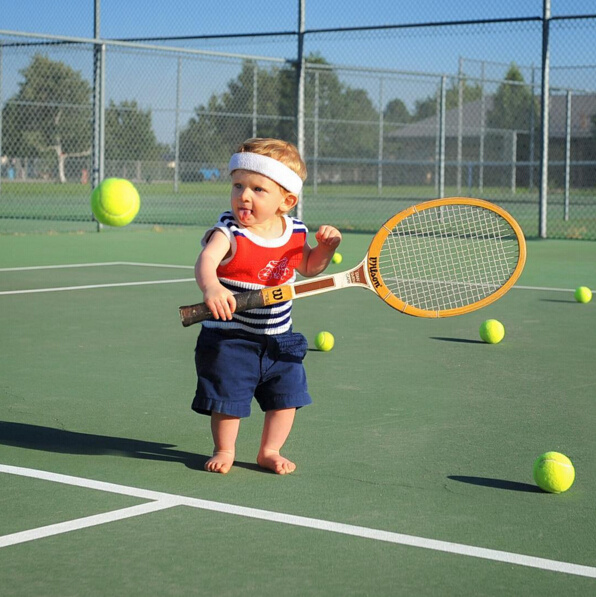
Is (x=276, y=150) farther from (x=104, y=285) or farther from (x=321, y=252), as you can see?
(x=104, y=285)

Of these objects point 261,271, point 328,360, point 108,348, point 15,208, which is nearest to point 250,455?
point 261,271

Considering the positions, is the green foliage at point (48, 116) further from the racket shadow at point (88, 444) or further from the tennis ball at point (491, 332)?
the racket shadow at point (88, 444)

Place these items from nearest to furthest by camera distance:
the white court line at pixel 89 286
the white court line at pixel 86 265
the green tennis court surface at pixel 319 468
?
the green tennis court surface at pixel 319 468, the white court line at pixel 89 286, the white court line at pixel 86 265

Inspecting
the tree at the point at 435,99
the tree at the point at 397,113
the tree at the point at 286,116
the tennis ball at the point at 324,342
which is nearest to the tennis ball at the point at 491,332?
the tennis ball at the point at 324,342

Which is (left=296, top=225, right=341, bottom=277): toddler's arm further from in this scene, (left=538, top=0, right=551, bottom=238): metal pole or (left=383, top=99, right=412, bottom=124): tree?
(left=383, top=99, right=412, bottom=124): tree

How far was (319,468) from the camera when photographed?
13.8 feet

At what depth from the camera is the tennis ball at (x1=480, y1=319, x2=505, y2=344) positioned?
7.07 metres

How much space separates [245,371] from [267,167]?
28.9 inches

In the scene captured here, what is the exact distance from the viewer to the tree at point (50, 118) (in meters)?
32.6

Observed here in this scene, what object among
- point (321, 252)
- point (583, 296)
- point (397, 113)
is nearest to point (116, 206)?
point (583, 296)

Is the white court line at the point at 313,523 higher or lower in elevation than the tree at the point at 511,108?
lower

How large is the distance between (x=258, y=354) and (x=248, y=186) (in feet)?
1.99

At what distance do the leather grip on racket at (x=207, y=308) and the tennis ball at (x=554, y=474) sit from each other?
1.09 metres

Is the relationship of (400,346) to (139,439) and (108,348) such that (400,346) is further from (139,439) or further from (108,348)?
(139,439)
